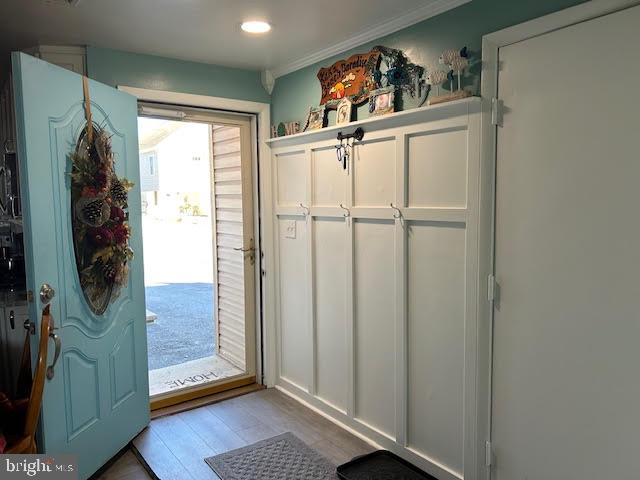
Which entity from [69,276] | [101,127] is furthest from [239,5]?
[69,276]

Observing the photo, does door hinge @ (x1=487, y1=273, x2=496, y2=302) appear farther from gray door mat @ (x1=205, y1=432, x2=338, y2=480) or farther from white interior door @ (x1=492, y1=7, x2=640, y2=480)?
gray door mat @ (x1=205, y1=432, x2=338, y2=480)

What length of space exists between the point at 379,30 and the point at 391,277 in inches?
50.0

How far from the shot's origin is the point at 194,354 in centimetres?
424

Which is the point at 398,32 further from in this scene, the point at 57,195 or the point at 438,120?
the point at 57,195

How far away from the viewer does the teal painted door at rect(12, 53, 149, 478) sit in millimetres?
1973

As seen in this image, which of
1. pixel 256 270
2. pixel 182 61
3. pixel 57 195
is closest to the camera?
pixel 57 195

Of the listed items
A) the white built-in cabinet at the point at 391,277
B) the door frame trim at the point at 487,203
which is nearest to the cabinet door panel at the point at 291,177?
the white built-in cabinet at the point at 391,277

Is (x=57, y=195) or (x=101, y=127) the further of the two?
(x=101, y=127)

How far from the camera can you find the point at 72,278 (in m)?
2.20

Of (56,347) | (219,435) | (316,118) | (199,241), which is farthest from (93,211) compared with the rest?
(199,241)

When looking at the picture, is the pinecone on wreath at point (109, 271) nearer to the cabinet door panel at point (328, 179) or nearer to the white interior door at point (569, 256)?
the cabinet door panel at point (328, 179)

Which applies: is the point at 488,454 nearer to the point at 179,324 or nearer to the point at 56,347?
the point at 56,347

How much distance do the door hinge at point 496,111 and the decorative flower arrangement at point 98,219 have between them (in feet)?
6.06

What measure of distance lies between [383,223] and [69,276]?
154 cm
